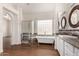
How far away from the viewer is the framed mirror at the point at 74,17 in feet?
6.73

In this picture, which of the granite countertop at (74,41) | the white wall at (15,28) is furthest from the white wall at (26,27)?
the granite countertop at (74,41)

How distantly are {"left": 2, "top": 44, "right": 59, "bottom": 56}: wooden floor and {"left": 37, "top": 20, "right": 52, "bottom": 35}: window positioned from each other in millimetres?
290

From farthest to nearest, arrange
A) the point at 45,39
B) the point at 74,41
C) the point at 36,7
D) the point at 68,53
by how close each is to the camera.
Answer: the point at 45,39 → the point at 36,7 → the point at 68,53 → the point at 74,41

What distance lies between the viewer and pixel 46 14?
2344mm

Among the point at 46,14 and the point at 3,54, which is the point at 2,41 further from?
the point at 46,14

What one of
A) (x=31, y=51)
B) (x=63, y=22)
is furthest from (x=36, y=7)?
(x=31, y=51)

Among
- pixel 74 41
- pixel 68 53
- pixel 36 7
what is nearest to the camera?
pixel 74 41

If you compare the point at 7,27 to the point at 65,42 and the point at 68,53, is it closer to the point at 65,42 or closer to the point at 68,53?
the point at 65,42

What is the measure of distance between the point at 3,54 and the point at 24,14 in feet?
2.98

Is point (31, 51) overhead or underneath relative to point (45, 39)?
underneath

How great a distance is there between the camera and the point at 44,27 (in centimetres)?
233

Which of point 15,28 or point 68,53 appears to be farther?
point 15,28

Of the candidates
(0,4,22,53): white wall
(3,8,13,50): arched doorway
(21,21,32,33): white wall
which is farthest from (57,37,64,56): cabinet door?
(3,8,13,50): arched doorway

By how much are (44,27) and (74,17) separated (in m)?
0.61
